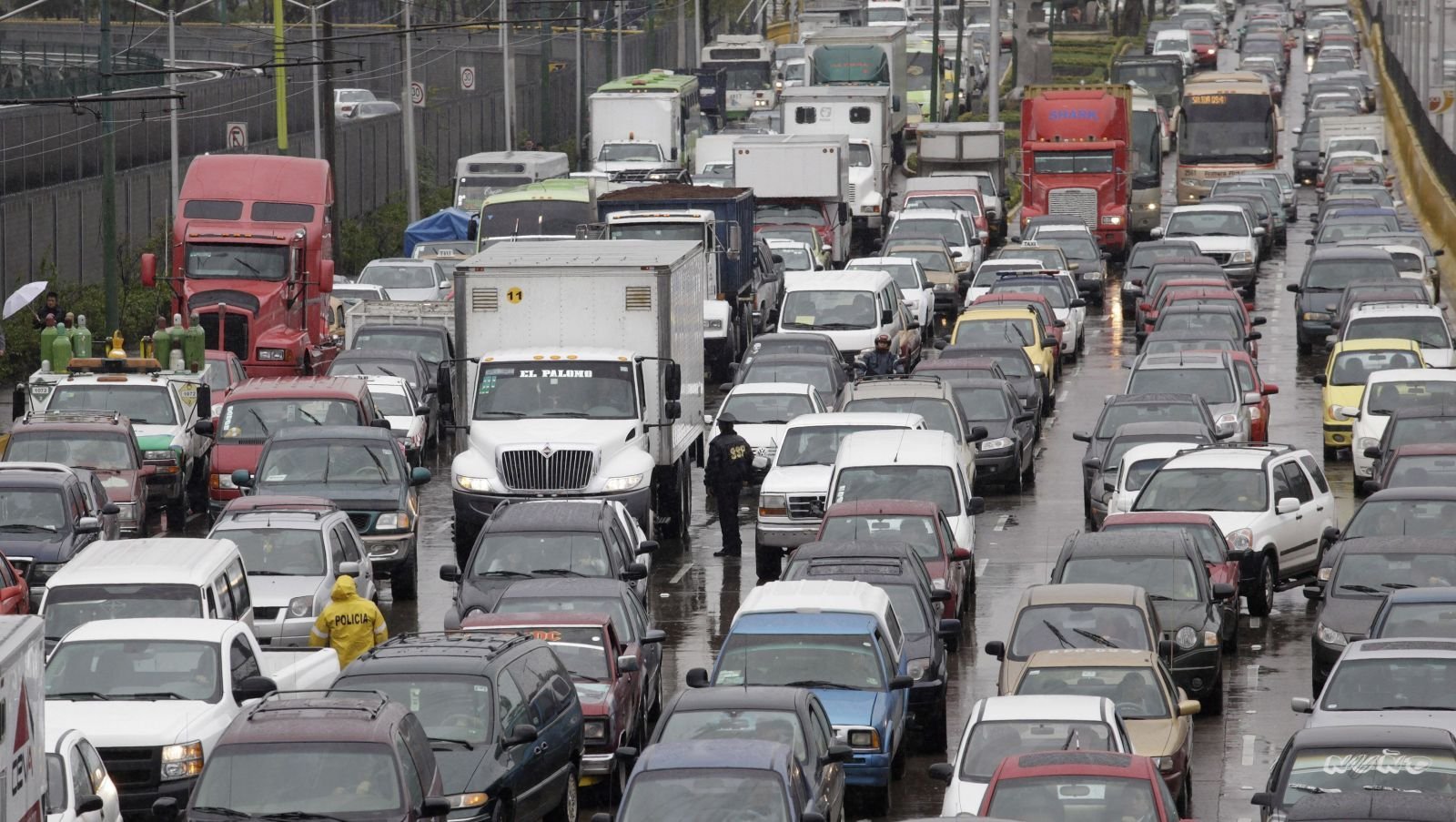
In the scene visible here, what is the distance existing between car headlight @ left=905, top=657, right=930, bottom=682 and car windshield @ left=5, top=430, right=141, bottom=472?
1162 centimetres

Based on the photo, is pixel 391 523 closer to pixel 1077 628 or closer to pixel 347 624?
pixel 347 624

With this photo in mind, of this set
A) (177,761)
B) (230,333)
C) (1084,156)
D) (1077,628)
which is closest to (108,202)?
(230,333)

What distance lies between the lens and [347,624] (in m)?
21.4

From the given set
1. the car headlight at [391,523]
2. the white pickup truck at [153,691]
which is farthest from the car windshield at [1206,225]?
the white pickup truck at [153,691]

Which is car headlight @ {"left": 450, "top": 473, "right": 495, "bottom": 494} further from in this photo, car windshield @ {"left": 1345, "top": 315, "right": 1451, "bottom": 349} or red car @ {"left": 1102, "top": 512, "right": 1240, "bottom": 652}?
car windshield @ {"left": 1345, "top": 315, "right": 1451, "bottom": 349}

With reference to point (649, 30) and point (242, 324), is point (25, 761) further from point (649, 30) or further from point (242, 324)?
point (649, 30)

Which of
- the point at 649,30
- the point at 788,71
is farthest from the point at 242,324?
the point at 649,30

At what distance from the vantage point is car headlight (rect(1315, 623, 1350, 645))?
72.5 feet

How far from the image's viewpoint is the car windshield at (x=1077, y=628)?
2078 cm

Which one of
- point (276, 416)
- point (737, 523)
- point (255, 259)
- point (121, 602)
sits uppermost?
point (255, 259)

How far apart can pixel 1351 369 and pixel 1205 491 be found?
9.19 meters

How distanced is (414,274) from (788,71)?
45570 mm

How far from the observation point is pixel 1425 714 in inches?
712

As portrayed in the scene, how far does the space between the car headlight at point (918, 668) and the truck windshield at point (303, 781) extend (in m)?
6.59
